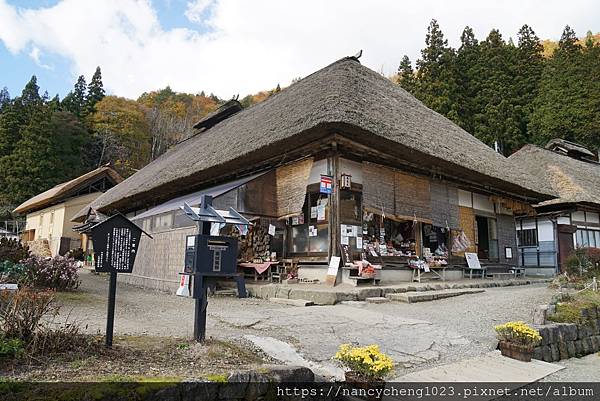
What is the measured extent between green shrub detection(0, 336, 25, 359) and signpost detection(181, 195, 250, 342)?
1371mm

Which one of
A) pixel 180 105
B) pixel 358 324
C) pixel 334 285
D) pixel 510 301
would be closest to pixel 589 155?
pixel 510 301

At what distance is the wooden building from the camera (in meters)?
9.31

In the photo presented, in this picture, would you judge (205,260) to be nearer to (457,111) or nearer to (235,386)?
(235,386)

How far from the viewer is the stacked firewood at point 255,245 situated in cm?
1048

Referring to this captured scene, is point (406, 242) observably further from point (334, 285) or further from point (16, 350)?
point (16, 350)

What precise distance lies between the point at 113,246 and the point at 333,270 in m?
5.68

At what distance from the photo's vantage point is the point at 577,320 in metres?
6.29

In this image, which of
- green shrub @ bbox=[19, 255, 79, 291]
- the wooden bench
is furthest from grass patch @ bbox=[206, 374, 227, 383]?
the wooden bench

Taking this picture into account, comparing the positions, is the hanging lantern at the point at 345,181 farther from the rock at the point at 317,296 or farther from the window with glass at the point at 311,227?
the rock at the point at 317,296

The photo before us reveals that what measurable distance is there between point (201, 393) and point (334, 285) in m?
6.18

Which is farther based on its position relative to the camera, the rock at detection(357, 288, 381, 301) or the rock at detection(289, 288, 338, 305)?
the rock at detection(357, 288, 381, 301)

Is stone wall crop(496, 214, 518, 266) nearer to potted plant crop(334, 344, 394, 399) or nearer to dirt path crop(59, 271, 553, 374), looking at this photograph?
dirt path crop(59, 271, 553, 374)

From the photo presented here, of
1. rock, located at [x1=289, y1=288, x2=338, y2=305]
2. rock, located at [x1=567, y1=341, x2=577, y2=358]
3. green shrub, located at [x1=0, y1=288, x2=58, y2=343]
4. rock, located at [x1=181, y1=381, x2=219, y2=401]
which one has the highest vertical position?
green shrub, located at [x1=0, y1=288, x2=58, y2=343]

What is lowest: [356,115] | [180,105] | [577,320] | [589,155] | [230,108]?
[577,320]
